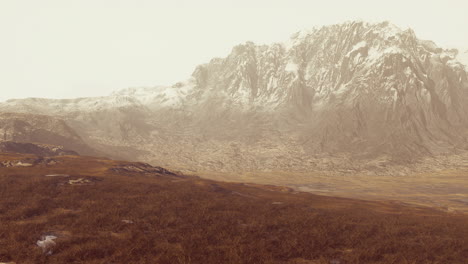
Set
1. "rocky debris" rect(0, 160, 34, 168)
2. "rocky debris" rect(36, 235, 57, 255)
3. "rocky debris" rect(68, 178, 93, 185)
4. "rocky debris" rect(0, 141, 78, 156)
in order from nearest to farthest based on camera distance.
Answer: "rocky debris" rect(36, 235, 57, 255), "rocky debris" rect(68, 178, 93, 185), "rocky debris" rect(0, 160, 34, 168), "rocky debris" rect(0, 141, 78, 156)

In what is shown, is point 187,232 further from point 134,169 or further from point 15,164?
point 134,169

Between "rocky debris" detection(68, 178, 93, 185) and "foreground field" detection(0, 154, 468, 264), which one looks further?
"rocky debris" detection(68, 178, 93, 185)

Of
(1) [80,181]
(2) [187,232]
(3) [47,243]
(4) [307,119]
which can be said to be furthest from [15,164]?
(4) [307,119]

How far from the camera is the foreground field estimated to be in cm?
1488

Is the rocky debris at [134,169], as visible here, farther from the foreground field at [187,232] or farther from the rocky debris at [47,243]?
the rocky debris at [47,243]

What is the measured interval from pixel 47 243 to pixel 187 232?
6996 millimetres

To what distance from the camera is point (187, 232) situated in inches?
727

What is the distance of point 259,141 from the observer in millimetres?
156125

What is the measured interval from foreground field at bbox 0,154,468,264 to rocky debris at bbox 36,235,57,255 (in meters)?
0.09

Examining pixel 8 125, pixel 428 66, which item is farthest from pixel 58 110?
pixel 428 66

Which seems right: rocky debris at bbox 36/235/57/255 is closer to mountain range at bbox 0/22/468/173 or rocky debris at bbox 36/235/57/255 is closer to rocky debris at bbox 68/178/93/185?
rocky debris at bbox 68/178/93/185

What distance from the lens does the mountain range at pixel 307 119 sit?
132750mm

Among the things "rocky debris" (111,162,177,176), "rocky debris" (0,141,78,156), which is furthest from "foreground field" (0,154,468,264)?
"rocky debris" (0,141,78,156)

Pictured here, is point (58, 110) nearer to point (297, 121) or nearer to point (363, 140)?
point (297, 121)
